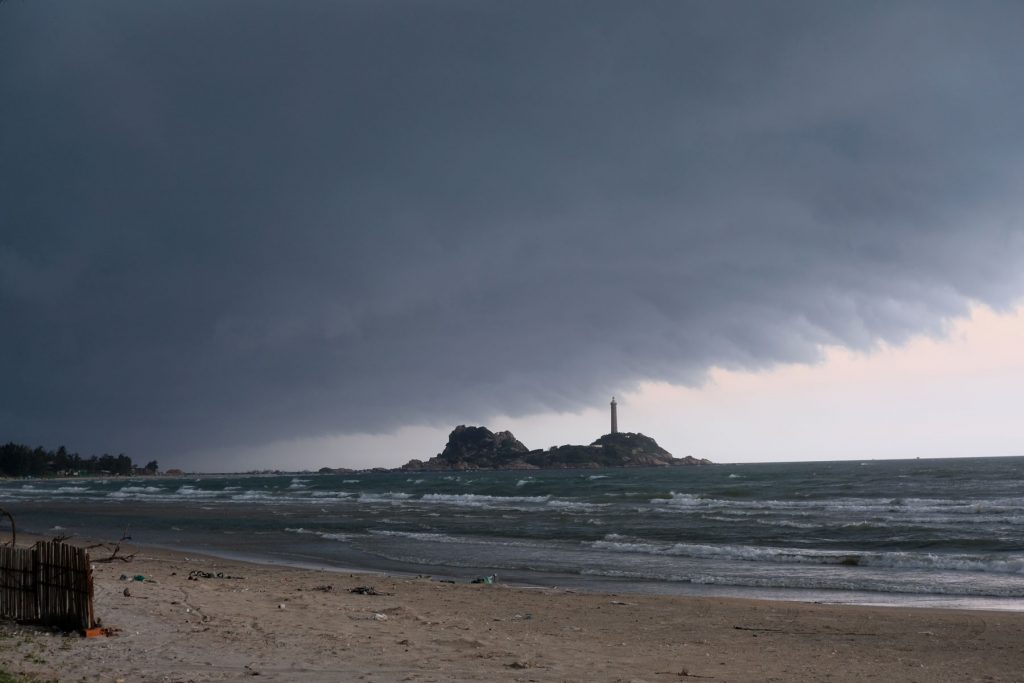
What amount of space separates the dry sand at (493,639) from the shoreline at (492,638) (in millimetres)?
30

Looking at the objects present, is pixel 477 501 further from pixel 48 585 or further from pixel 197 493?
pixel 48 585

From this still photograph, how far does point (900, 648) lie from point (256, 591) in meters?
12.2

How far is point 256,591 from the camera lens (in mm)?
16547

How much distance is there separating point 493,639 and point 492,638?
98mm

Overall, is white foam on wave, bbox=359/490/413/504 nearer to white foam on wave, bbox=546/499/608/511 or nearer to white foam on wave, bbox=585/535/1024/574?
white foam on wave, bbox=546/499/608/511

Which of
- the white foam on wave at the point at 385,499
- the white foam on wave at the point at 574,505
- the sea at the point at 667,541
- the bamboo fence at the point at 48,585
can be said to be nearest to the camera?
the bamboo fence at the point at 48,585

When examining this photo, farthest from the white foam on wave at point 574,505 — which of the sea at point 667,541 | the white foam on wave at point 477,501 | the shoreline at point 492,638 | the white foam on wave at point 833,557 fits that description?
the shoreline at point 492,638

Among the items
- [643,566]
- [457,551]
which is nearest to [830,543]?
[643,566]

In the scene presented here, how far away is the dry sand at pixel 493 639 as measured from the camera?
9375mm

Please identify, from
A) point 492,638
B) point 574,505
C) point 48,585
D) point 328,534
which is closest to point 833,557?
point 492,638

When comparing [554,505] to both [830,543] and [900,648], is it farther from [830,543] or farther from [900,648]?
[900,648]

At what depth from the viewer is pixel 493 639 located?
1194 cm

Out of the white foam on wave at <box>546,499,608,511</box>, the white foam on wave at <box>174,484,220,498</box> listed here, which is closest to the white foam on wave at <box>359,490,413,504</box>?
the white foam on wave at <box>546,499,608,511</box>

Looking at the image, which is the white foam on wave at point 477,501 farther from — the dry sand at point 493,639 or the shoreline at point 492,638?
the dry sand at point 493,639
